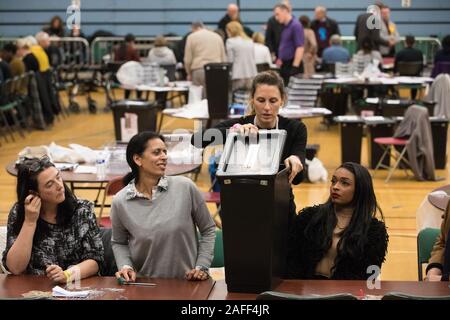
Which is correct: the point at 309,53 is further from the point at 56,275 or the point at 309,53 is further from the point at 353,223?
the point at 56,275

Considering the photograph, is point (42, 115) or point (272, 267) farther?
point (42, 115)

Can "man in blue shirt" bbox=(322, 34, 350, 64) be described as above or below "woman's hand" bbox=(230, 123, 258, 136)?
below

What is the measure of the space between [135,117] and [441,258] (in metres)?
7.56

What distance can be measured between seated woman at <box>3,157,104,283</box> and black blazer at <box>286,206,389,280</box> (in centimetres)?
95

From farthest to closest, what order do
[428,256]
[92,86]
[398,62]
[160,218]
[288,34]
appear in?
[92,86] < [398,62] < [288,34] < [428,256] < [160,218]

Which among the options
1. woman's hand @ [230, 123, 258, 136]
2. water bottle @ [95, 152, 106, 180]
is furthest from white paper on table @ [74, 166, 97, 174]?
woman's hand @ [230, 123, 258, 136]

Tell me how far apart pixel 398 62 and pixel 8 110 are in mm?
6600

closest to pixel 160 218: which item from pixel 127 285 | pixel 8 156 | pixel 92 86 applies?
pixel 127 285

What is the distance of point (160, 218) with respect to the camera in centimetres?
440

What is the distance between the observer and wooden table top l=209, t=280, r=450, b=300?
3781mm

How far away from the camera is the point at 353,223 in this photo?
4.49m

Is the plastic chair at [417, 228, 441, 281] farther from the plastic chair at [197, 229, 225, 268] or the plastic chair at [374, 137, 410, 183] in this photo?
the plastic chair at [374, 137, 410, 183]

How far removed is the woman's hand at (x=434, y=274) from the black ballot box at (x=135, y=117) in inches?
296
